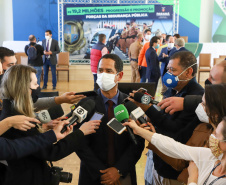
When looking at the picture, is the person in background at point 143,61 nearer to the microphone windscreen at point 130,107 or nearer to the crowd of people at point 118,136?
the crowd of people at point 118,136

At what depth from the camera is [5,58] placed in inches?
131

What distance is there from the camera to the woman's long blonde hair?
1880 millimetres

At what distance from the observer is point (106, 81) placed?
2381 millimetres

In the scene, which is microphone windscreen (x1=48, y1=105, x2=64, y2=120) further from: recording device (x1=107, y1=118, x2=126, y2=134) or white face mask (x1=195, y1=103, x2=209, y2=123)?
white face mask (x1=195, y1=103, x2=209, y2=123)

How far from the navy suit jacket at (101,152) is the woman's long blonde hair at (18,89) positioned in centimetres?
46

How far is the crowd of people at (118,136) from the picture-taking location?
1638mm

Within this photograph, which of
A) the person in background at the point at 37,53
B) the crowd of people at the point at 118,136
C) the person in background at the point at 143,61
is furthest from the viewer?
the person in background at the point at 37,53

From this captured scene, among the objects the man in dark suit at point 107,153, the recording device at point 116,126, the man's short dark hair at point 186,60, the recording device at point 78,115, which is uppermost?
the man's short dark hair at point 186,60

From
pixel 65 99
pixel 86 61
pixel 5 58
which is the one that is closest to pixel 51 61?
pixel 86 61

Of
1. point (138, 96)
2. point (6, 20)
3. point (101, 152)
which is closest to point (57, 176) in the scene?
point (101, 152)

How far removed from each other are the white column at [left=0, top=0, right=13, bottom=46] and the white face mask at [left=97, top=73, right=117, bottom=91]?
37.5ft

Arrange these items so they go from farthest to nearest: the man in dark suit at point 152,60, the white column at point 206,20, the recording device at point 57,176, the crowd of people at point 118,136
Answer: the white column at point 206,20
the man in dark suit at point 152,60
the recording device at point 57,176
the crowd of people at point 118,136

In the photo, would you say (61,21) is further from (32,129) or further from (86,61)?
(32,129)

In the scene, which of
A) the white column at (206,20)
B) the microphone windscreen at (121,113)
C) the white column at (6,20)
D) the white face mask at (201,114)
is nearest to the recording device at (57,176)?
the microphone windscreen at (121,113)
